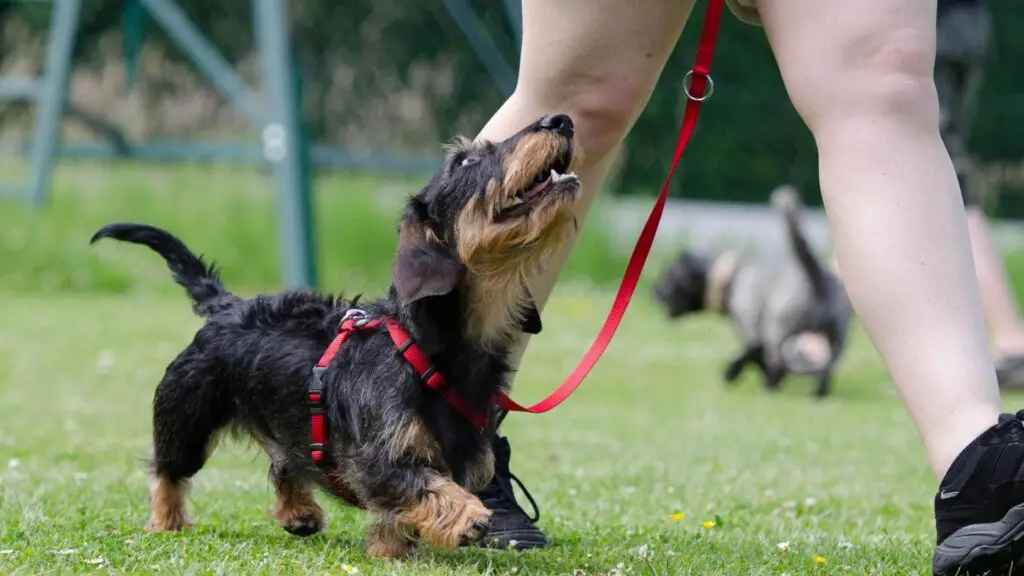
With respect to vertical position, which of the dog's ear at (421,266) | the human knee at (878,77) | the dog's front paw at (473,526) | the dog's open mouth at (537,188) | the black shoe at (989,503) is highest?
the human knee at (878,77)

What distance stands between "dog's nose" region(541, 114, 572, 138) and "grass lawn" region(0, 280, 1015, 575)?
1.07 metres

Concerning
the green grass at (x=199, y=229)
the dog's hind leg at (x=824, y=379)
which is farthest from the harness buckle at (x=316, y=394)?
the green grass at (x=199, y=229)

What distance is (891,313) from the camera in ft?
11.2

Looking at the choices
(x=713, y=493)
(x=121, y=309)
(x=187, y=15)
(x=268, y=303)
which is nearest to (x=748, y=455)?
(x=713, y=493)

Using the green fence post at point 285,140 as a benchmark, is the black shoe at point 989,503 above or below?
above

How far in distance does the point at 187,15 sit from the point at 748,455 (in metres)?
11.0

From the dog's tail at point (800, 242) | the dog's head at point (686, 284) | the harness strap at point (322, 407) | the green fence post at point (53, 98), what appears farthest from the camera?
the green fence post at point (53, 98)

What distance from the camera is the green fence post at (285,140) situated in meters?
11.6

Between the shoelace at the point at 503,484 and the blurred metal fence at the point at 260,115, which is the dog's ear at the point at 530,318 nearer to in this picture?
the shoelace at the point at 503,484

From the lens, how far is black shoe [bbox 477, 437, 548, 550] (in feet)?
13.0

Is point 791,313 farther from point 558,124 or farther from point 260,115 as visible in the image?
point 558,124

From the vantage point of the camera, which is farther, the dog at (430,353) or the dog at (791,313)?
the dog at (791,313)

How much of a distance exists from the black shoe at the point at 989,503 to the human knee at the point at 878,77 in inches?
30.3

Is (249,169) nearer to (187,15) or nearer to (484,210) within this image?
(187,15)
